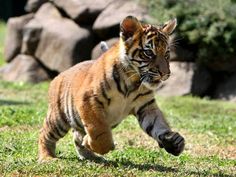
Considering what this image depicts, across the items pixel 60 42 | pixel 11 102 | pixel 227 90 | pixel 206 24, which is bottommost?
pixel 227 90

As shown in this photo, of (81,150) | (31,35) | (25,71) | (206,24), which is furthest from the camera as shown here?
(25,71)

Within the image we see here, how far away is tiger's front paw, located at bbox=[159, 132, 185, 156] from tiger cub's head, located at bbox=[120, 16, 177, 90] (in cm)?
46

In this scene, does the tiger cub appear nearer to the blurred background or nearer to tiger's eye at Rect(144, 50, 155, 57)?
tiger's eye at Rect(144, 50, 155, 57)

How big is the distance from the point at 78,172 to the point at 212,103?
823 cm

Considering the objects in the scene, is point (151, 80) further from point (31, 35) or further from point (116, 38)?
point (31, 35)

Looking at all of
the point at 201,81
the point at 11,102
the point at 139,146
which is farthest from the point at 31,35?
the point at 139,146

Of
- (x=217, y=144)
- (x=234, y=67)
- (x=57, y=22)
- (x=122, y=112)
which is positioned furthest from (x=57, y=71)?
(x=122, y=112)

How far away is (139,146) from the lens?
880cm

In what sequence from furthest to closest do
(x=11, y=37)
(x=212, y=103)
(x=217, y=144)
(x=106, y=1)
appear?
1. (x=11, y=37)
2. (x=106, y=1)
3. (x=212, y=103)
4. (x=217, y=144)

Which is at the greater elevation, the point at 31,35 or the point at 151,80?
the point at 151,80

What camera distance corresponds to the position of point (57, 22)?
16.8 metres

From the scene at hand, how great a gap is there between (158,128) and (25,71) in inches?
424

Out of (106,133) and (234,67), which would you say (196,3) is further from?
(106,133)

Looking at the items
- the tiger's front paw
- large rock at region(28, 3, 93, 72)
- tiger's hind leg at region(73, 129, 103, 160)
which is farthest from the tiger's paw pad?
large rock at region(28, 3, 93, 72)
